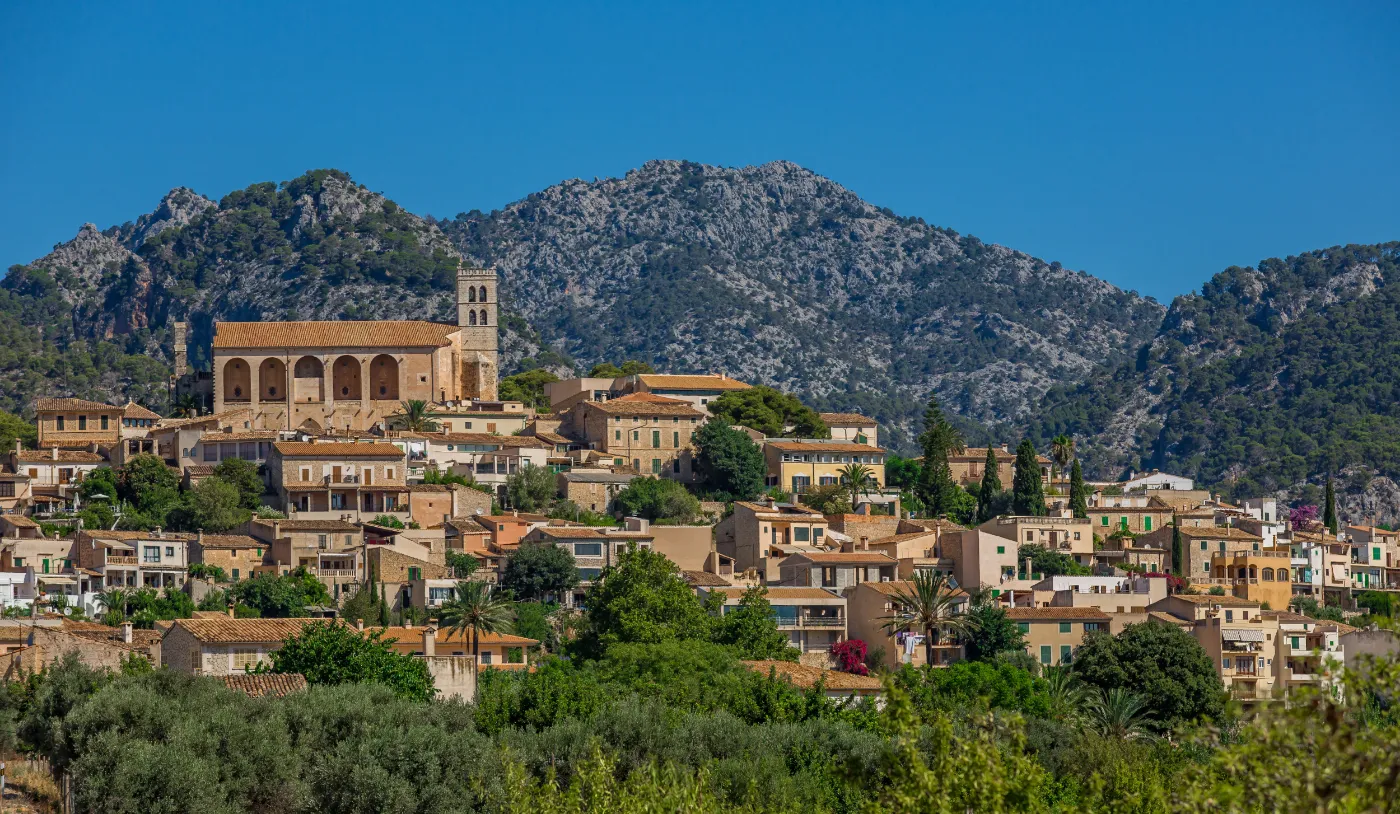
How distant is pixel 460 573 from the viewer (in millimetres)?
76000

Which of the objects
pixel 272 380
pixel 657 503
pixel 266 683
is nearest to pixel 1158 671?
pixel 657 503

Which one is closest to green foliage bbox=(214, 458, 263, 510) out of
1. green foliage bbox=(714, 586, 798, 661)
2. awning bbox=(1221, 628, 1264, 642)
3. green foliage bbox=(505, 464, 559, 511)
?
green foliage bbox=(505, 464, 559, 511)

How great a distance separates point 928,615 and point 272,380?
48821mm

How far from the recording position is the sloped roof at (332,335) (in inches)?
4277

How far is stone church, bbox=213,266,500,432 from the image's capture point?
107 m

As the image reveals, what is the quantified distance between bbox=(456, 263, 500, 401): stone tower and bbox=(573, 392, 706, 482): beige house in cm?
1301

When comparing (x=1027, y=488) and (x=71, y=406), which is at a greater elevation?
(x=71, y=406)

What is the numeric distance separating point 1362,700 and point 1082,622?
189ft

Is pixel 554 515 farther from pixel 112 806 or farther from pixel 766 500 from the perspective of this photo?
pixel 112 806

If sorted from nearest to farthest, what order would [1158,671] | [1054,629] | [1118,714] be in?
[1118,714]
[1158,671]
[1054,629]

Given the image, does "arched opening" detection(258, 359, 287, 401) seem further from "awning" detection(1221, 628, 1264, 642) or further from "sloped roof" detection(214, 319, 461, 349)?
"awning" detection(1221, 628, 1264, 642)

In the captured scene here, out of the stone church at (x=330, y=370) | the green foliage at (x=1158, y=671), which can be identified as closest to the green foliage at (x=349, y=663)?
the green foliage at (x=1158, y=671)

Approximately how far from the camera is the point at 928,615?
7031cm

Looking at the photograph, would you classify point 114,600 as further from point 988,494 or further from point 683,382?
point 683,382
